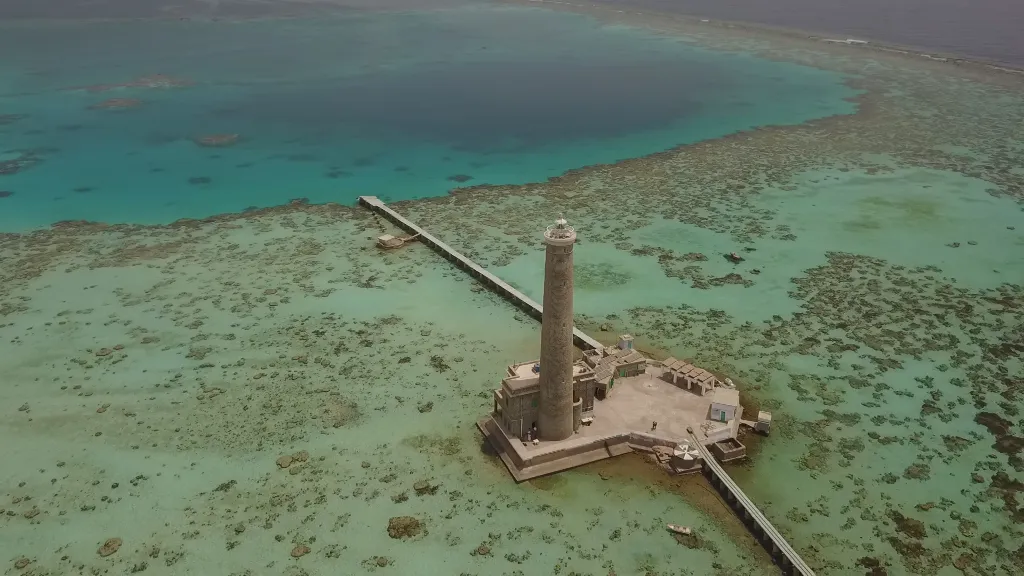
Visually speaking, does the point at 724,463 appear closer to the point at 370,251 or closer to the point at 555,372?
the point at 555,372

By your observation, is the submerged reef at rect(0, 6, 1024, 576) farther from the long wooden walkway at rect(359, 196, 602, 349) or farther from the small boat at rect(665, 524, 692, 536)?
the long wooden walkway at rect(359, 196, 602, 349)

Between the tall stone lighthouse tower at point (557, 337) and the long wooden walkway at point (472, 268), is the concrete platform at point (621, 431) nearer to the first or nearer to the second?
the tall stone lighthouse tower at point (557, 337)

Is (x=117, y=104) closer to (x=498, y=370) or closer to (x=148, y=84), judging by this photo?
(x=148, y=84)

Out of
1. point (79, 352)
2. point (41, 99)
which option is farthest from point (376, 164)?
point (41, 99)

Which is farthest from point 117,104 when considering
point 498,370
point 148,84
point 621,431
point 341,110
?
point 621,431

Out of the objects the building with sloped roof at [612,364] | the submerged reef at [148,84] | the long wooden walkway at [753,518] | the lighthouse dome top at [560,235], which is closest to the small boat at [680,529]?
the long wooden walkway at [753,518]
